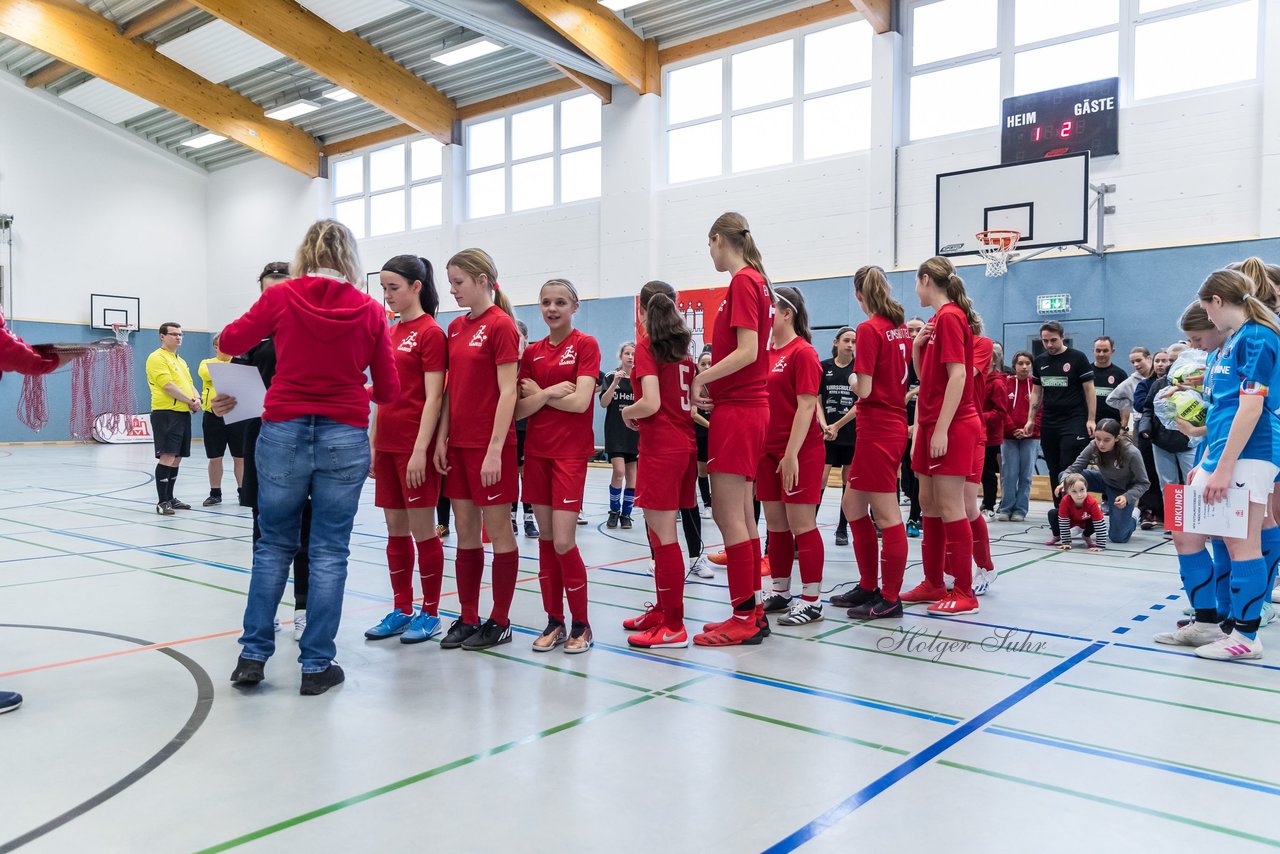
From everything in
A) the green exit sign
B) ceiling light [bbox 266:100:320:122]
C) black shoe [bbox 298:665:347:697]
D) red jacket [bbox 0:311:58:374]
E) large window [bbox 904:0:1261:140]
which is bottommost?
black shoe [bbox 298:665:347:697]

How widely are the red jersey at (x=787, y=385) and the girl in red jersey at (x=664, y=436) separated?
60cm

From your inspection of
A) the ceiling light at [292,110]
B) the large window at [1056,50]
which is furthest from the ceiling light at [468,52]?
the large window at [1056,50]

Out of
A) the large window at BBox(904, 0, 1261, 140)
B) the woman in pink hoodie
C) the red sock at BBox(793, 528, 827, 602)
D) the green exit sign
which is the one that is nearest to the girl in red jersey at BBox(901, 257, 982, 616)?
the red sock at BBox(793, 528, 827, 602)

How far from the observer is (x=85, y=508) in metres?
8.81

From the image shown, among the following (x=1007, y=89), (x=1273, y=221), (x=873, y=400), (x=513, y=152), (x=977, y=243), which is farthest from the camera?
(x=513, y=152)

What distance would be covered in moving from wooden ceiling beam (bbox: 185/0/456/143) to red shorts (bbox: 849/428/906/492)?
1403 centimetres

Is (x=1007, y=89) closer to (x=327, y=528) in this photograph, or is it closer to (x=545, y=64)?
(x=545, y=64)

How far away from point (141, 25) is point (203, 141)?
4.77 metres

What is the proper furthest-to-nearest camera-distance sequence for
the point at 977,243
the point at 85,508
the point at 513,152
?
the point at 513,152 → the point at 977,243 → the point at 85,508

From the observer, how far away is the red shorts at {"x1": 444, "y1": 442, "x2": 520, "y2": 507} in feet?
12.0

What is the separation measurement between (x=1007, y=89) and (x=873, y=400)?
938 cm

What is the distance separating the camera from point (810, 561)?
4.30 meters

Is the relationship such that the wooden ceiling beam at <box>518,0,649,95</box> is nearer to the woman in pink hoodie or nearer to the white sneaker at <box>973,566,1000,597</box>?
the white sneaker at <box>973,566,1000,597</box>

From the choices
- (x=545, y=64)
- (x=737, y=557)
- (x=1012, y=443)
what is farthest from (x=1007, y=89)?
(x=737, y=557)
